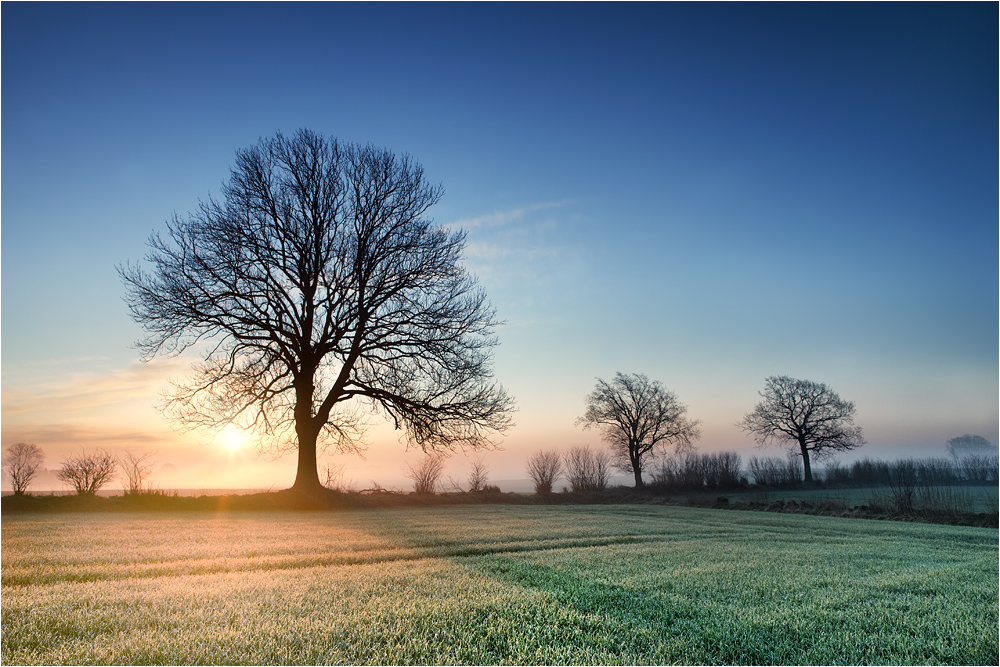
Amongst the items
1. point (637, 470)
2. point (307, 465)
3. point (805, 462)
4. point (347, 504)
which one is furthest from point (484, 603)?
point (805, 462)

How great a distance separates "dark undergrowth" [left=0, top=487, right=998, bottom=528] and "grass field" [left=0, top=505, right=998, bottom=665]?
6750 mm

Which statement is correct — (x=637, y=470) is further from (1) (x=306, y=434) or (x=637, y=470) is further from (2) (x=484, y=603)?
(2) (x=484, y=603)

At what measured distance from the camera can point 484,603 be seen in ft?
11.8

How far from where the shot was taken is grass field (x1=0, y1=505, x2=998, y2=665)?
9.40 ft

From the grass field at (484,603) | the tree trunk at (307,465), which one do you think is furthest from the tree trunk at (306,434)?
the grass field at (484,603)

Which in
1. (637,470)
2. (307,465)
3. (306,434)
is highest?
(306,434)

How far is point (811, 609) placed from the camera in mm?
3730

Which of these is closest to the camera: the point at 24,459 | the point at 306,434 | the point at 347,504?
the point at 347,504

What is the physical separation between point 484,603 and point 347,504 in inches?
512

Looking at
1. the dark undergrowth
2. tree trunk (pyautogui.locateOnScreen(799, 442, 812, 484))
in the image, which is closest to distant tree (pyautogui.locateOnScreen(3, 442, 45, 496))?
the dark undergrowth

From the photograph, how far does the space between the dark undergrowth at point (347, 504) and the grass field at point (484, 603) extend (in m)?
6.75

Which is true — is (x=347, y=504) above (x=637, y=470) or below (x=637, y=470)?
above

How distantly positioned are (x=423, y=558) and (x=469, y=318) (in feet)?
37.4

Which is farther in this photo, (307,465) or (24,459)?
(24,459)
